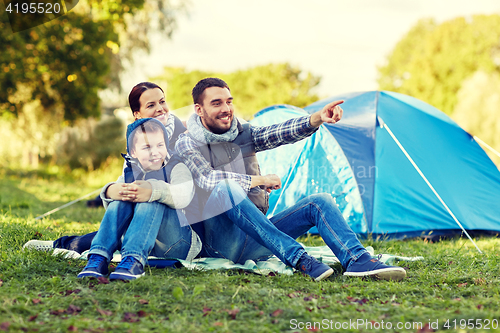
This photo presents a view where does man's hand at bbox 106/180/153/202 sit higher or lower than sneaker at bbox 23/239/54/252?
higher

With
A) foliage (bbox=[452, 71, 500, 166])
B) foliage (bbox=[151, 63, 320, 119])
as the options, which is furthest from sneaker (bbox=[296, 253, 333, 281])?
foliage (bbox=[151, 63, 320, 119])

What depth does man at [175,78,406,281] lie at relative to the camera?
2.83 m

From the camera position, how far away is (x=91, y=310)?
221cm

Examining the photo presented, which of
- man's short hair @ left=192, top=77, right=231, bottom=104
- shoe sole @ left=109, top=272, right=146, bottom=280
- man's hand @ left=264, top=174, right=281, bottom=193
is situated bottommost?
shoe sole @ left=109, top=272, right=146, bottom=280

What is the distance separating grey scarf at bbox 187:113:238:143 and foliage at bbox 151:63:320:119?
23.6 meters

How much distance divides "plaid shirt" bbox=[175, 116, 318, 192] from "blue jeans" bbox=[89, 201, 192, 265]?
0.99ft

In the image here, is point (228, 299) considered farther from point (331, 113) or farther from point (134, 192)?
point (331, 113)

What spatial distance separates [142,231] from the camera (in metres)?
2.71

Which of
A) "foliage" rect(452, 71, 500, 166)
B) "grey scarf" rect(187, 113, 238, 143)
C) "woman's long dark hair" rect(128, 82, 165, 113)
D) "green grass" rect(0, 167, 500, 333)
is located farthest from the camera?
"foliage" rect(452, 71, 500, 166)

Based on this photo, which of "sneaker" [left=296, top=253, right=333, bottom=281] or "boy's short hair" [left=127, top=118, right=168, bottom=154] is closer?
"sneaker" [left=296, top=253, right=333, bottom=281]

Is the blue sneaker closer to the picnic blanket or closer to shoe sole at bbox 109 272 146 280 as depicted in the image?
shoe sole at bbox 109 272 146 280

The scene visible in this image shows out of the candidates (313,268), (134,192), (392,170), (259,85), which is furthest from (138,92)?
(259,85)

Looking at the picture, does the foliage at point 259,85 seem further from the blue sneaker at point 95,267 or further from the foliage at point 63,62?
the blue sneaker at point 95,267

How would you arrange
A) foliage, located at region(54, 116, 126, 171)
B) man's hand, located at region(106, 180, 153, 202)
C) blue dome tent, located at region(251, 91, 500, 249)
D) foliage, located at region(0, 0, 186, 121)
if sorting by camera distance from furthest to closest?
foliage, located at region(54, 116, 126, 171), foliage, located at region(0, 0, 186, 121), blue dome tent, located at region(251, 91, 500, 249), man's hand, located at region(106, 180, 153, 202)
